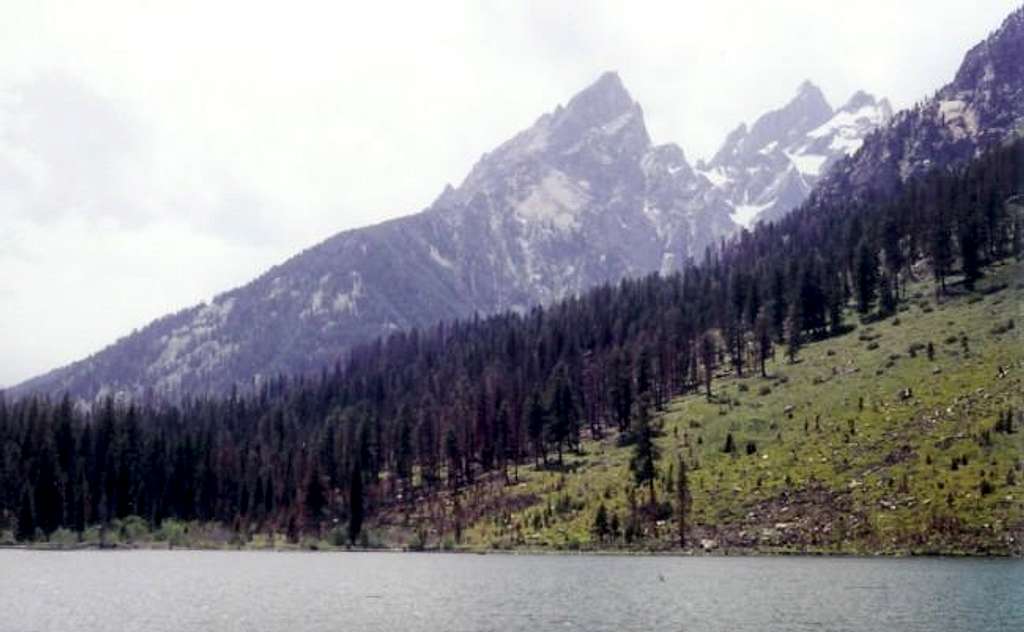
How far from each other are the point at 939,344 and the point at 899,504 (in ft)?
188

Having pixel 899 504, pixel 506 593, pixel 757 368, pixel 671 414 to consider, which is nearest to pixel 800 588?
pixel 506 593

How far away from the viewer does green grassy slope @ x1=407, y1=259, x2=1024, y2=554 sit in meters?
111

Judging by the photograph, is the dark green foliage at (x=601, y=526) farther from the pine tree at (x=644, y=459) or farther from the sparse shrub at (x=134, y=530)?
the sparse shrub at (x=134, y=530)

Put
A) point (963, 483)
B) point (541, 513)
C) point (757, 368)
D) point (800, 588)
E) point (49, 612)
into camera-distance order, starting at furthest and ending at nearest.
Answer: point (757, 368)
point (541, 513)
point (963, 483)
point (800, 588)
point (49, 612)

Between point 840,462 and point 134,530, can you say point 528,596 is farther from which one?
point 134,530

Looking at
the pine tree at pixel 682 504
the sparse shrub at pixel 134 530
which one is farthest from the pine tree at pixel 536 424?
the sparse shrub at pixel 134 530

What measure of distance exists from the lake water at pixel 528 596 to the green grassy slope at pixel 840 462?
28.5 feet

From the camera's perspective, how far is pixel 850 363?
171375 mm

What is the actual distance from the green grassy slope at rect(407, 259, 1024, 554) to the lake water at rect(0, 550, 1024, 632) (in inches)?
342

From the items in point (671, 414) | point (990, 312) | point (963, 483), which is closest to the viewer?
point (963, 483)

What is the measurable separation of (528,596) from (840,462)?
70367 millimetres

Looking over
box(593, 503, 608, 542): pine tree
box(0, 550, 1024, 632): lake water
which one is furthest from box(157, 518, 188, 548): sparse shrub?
box(593, 503, 608, 542): pine tree

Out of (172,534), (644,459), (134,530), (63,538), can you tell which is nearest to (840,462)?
(644,459)

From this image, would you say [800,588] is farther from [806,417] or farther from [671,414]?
[671,414]
